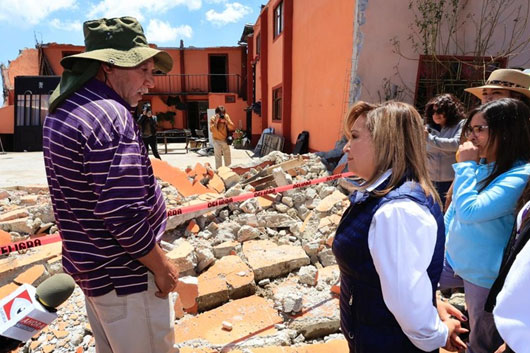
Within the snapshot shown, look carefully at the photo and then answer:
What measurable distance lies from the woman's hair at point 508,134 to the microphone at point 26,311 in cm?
201

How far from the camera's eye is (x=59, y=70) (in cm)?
2039

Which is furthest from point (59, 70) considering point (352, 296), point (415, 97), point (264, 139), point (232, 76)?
point (352, 296)

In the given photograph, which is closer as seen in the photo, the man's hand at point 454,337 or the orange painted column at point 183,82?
the man's hand at point 454,337

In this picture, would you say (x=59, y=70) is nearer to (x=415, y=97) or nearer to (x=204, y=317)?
(x=415, y=97)

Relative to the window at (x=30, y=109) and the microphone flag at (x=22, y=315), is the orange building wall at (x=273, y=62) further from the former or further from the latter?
the microphone flag at (x=22, y=315)

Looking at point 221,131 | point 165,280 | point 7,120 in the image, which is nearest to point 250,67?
point 221,131

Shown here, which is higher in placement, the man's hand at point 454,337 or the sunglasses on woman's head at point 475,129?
the sunglasses on woman's head at point 475,129

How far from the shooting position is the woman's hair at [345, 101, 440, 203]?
1197mm

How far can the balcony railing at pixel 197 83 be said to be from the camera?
20656 mm

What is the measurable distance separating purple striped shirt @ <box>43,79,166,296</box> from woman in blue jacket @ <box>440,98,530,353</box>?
64.0 inches

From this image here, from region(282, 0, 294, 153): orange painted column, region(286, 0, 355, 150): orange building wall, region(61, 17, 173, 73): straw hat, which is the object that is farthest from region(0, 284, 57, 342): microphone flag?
region(282, 0, 294, 153): orange painted column

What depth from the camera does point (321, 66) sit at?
8031 millimetres

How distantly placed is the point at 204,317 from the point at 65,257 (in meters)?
1.42

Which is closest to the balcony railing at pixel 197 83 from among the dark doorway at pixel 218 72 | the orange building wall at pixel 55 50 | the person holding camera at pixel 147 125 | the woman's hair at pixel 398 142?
the dark doorway at pixel 218 72
